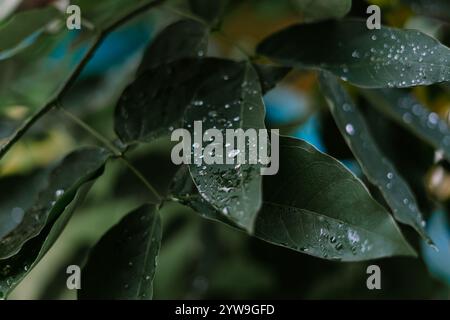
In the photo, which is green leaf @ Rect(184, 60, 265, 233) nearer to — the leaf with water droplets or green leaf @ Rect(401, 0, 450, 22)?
the leaf with water droplets

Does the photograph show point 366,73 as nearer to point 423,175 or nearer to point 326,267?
point 423,175

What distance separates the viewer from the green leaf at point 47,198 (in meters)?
0.54

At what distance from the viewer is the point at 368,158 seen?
617mm

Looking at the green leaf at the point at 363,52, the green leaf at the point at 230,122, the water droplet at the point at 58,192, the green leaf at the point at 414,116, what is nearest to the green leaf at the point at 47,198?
the water droplet at the point at 58,192

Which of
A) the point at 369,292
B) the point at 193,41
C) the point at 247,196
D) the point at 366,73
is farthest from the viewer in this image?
the point at 369,292

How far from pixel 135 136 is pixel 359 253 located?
239mm

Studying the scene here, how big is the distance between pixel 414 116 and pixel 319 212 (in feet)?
0.89

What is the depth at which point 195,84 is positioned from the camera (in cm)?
61

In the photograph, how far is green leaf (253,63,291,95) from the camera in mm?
621

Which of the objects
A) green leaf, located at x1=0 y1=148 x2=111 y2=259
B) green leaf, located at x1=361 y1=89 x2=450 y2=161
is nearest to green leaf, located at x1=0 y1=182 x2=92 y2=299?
green leaf, located at x1=0 y1=148 x2=111 y2=259

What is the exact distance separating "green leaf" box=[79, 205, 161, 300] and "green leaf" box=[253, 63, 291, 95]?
0.16m

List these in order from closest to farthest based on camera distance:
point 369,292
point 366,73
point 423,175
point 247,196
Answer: point 247,196, point 366,73, point 423,175, point 369,292

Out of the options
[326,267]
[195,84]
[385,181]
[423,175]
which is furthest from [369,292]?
[195,84]

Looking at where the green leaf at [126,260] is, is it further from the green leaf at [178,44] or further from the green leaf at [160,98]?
the green leaf at [178,44]
